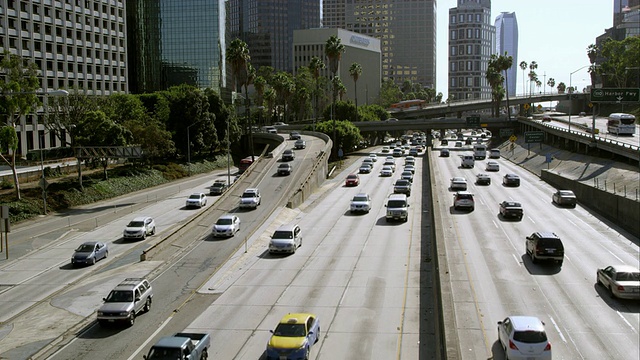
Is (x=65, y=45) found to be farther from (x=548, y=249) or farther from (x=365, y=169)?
(x=548, y=249)

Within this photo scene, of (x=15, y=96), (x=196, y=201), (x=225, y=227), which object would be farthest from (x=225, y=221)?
(x=15, y=96)

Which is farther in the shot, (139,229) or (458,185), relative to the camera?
(458,185)

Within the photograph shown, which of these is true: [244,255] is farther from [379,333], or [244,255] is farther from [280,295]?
[379,333]

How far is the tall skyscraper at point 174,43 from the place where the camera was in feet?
570

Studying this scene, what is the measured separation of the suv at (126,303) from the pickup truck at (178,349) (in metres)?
6.28

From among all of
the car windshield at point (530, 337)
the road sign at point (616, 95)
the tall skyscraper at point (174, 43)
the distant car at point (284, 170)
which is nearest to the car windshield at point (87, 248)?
the car windshield at point (530, 337)

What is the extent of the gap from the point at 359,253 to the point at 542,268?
11.5 meters

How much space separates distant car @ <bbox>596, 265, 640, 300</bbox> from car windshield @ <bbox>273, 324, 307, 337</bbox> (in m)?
14.5

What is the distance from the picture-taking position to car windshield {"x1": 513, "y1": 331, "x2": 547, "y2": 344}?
69.4ft

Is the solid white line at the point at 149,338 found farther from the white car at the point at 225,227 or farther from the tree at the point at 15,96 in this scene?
the tree at the point at 15,96

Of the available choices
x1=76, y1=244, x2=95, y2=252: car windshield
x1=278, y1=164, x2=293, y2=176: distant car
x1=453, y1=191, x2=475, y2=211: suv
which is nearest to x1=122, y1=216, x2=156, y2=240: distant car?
x1=76, y1=244, x2=95, y2=252: car windshield

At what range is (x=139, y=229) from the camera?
168ft

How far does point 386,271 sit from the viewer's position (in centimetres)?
3647

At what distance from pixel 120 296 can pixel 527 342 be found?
17856 mm
